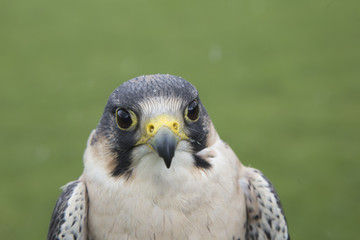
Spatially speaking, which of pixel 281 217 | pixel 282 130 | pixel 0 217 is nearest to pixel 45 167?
pixel 0 217

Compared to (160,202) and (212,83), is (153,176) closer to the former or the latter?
(160,202)

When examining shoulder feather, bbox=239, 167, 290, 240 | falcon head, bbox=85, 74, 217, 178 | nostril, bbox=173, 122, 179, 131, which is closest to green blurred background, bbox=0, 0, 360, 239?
shoulder feather, bbox=239, 167, 290, 240

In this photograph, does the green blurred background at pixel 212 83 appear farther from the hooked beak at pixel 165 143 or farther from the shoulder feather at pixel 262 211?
the hooked beak at pixel 165 143

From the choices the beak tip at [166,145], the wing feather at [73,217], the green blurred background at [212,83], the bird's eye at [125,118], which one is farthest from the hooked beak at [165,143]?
the green blurred background at [212,83]

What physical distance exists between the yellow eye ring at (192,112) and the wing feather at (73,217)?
0.64 m

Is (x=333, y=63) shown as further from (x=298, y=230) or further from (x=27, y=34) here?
(x=27, y=34)

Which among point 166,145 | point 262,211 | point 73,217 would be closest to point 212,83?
point 262,211

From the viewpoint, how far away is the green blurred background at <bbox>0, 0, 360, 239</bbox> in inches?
195

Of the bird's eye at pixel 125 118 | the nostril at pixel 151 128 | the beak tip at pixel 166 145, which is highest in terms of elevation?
the bird's eye at pixel 125 118

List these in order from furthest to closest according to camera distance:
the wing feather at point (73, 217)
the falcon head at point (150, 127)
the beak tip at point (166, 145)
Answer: the wing feather at point (73, 217) < the falcon head at point (150, 127) < the beak tip at point (166, 145)

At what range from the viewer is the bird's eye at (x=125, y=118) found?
6.70 feet

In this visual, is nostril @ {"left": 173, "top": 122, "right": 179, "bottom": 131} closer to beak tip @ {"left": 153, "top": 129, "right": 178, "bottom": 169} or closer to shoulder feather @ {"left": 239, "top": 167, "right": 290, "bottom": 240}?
beak tip @ {"left": 153, "top": 129, "right": 178, "bottom": 169}

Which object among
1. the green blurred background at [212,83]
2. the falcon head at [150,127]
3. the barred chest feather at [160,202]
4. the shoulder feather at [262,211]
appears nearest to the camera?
the falcon head at [150,127]

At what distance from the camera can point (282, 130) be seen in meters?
5.64
